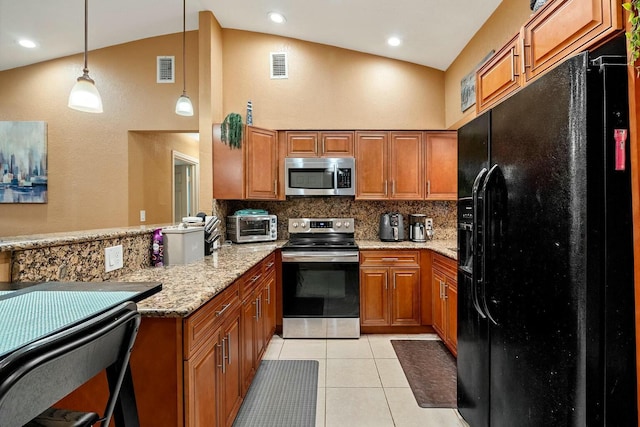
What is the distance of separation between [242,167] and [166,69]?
1598 millimetres

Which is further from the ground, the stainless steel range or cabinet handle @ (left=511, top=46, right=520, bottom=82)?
cabinet handle @ (left=511, top=46, right=520, bottom=82)

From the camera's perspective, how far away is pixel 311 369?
2500 mm

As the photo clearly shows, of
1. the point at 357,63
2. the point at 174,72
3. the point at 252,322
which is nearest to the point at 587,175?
the point at 252,322

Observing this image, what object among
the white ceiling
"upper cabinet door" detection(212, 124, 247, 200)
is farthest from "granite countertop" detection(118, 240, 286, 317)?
the white ceiling

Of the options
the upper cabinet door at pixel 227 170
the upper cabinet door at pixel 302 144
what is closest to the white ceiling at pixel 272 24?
the upper cabinet door at pixel 302 144

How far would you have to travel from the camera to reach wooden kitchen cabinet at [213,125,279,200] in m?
3.16

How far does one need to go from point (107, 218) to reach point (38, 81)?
5.91 ft

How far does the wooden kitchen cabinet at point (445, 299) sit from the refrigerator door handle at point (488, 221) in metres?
1.15

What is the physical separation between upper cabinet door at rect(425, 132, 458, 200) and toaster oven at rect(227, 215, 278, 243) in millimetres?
1783

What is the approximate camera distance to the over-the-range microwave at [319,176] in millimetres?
3377

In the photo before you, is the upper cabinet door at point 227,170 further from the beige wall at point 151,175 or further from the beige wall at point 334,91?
the beige wall at point 334,91

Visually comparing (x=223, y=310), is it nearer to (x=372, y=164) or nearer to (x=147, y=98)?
(x=372, y=164)

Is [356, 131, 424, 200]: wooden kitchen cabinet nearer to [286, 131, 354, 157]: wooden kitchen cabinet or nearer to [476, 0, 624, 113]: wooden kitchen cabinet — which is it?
[286, 131, 354, 157]: wooden kitchen cabinet

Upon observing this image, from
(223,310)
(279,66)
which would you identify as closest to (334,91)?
(279,66)
